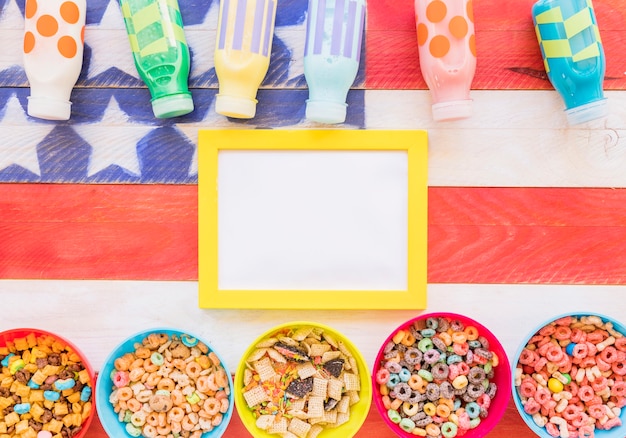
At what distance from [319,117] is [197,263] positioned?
0.31 m

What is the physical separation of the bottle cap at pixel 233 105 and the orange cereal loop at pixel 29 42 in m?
0.29

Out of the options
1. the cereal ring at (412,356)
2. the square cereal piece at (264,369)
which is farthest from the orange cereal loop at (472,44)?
the square cereal piece at (264,369)

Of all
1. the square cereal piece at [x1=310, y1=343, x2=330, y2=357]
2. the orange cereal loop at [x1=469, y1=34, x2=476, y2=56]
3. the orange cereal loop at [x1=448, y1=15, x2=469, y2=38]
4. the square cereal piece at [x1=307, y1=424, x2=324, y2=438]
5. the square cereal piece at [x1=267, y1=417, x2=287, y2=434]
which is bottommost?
the square cereal piece at [x1=307, y1=424, x2=324, y2=438]

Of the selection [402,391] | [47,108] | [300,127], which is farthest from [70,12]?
[402,391]

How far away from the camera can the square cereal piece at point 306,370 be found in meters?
0.90

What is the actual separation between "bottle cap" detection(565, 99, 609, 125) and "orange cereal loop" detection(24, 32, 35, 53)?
831 millimetres

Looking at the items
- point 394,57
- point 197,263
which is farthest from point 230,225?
point 394,57

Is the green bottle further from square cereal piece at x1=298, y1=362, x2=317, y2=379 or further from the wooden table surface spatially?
square cereal piece at x1=298, y1=362, x2=317, y2=379

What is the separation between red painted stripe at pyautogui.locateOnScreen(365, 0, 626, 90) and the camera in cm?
96

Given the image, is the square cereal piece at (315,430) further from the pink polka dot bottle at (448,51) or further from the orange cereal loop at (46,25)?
the orange cereal loop at (46,25)

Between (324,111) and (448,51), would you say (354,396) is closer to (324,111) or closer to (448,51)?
(324,111)

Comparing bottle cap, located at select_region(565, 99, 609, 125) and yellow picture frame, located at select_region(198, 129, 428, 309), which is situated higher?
bottle cap, located at select_region(565, 99, 609, 125)

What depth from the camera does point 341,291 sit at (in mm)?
959

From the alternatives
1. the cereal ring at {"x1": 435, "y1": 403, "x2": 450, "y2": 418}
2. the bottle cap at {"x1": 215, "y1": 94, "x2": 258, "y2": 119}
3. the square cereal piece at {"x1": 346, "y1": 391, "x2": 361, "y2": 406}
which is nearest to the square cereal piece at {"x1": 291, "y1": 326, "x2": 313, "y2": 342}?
the square cereal piece at {"x1": 346, "y1": 391, "x2": 361, "y2": 406}
